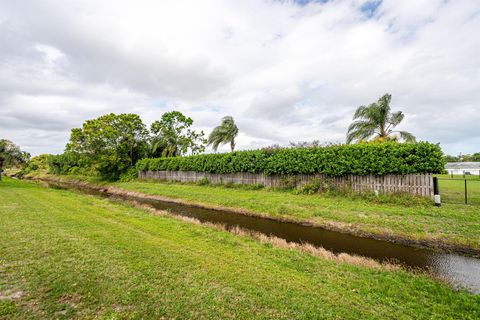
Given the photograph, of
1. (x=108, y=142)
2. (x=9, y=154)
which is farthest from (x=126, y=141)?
(x=9, y=154)

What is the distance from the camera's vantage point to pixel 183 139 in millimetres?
37562

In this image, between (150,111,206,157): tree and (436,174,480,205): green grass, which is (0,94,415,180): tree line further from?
(436,174,480,205): green grass

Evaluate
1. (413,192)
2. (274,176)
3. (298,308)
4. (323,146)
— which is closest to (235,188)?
(274,176)

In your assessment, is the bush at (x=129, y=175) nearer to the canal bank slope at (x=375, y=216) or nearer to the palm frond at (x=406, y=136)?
the canal bank slope at (x=375, y=216)

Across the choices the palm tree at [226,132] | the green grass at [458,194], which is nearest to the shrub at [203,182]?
the palm tree at [226,132]

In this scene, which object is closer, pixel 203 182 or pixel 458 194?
pixel 458 194

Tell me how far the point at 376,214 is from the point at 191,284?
10202mm

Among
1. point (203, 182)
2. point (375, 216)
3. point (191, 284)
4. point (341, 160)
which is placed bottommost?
point (191, 284)

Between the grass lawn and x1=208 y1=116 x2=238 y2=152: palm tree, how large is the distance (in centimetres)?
2649

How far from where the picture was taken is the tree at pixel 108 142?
108ft

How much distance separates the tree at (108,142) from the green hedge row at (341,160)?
18.4m

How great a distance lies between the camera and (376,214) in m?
11.3

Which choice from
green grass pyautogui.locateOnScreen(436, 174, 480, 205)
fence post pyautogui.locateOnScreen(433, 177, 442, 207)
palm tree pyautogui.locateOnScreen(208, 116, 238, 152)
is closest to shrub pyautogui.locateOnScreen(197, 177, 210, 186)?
palm tree pyautogui.locateOnScreen(208, 116, 238, 152)

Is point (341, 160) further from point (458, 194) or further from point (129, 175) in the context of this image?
point (129, 175)
